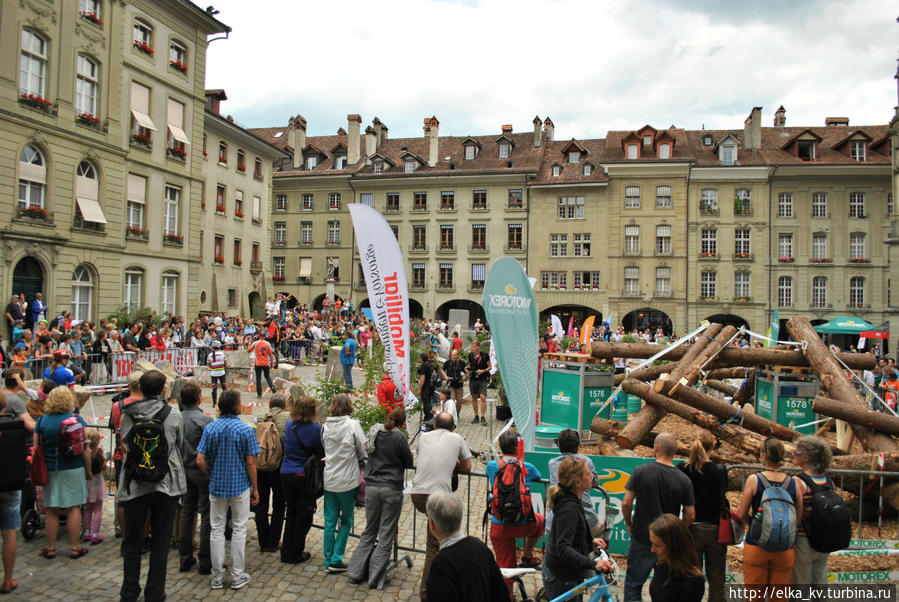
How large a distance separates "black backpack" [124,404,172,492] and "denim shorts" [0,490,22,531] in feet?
4.00

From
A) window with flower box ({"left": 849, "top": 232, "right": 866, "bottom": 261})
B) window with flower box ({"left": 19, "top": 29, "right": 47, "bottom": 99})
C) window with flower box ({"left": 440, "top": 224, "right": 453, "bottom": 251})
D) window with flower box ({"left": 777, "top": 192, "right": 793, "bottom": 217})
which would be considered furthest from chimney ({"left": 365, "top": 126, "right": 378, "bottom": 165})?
window with flower box ({"left": 849, "top": 232, "right": 866, "bottom": 261})

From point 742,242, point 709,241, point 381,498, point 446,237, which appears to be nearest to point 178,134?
point 446,237

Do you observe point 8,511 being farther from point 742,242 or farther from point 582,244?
point 742,242

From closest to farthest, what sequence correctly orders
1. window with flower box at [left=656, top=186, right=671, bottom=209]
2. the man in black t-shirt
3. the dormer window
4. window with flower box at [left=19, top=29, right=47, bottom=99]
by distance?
the man in black t-shirt < window with flower box at [left=19, top=29, right=47, bottom=99] < the dormer window < window with flower box at [left=656, top=186, right=671, bottom=209]

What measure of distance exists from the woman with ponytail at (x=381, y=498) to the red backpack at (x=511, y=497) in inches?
42.6

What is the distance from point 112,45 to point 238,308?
1706 centimetres

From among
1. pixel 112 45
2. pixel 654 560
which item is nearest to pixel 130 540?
pixel 654 560

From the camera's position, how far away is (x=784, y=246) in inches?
1708

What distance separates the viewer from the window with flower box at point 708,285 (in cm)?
4359

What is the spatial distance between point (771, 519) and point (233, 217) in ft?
121

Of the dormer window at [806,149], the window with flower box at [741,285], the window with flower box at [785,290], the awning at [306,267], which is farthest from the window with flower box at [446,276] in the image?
the dormer window at [806,149]

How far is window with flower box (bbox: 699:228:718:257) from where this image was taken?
1724 inches

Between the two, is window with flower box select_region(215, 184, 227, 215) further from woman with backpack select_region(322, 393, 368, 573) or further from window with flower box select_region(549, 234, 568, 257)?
woman with backpack select_region(322, 393, 368, 573)

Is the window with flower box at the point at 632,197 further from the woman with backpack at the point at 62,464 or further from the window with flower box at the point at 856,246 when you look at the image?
the woman with backpack at the point at 62,464
